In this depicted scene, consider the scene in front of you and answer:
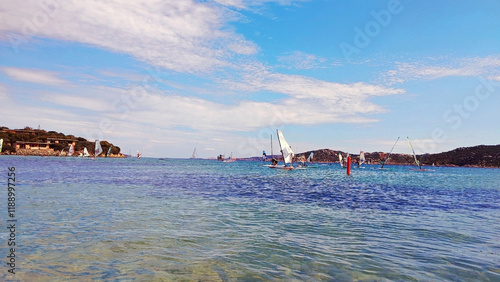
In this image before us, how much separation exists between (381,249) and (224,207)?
1160 cm

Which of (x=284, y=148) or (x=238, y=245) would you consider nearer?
(x=238, y=245)

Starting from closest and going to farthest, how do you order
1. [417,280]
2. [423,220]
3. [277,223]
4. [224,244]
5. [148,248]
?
[417,280] → [148,248] → [224,244] → [277,223] → [423,220]

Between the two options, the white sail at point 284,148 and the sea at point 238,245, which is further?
the white sail at point 284,148

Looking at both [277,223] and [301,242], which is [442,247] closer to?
[301,242]

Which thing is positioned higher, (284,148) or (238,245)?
(284,148)

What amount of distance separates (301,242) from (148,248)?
19.1 ft

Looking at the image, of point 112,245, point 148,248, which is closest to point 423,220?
point 148,248

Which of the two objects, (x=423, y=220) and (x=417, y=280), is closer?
(x=417, y=280)

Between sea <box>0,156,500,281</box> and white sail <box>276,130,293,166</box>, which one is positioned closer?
sea <box>0,156,500,281</box>

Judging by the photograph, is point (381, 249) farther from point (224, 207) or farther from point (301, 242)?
point (224, 207)

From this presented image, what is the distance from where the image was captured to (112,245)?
10.8 meters

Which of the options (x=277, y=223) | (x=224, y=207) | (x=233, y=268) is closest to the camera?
(x=233, y=268)

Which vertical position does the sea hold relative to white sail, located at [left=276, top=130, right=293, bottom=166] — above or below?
below

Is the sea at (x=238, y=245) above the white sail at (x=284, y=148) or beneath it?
beneath
